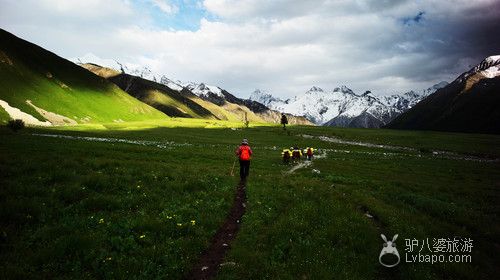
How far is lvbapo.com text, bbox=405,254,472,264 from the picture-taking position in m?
13.5

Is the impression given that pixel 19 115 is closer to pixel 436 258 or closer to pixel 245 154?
pixel 245 154

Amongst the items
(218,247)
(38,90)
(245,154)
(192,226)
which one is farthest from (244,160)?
(38,90)

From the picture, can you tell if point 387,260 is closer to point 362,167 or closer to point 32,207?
point 32,207

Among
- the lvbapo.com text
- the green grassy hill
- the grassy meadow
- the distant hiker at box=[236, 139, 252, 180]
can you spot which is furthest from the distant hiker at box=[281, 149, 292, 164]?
the green grassy hill

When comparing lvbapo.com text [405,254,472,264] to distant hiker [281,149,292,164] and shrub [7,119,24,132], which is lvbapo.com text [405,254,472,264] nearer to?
distant hiker [281,149,292,164]

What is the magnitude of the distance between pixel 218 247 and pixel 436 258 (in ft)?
28.9

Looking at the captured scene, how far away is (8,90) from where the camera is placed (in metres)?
139

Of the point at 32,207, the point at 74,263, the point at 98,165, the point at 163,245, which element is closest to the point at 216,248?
the point at 163,245

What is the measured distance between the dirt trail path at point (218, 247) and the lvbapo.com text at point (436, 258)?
718 centimetres

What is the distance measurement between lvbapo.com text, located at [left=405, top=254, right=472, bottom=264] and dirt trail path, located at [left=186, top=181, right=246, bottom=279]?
718 centimetres

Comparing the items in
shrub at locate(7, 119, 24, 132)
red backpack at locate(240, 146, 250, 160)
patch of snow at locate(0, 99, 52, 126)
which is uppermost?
patch of snow at locate(0, 99, 52, 126)

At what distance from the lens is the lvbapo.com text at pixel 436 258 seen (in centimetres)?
1351

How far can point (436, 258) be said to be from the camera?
549 inches

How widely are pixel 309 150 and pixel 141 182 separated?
34012 millimetres
